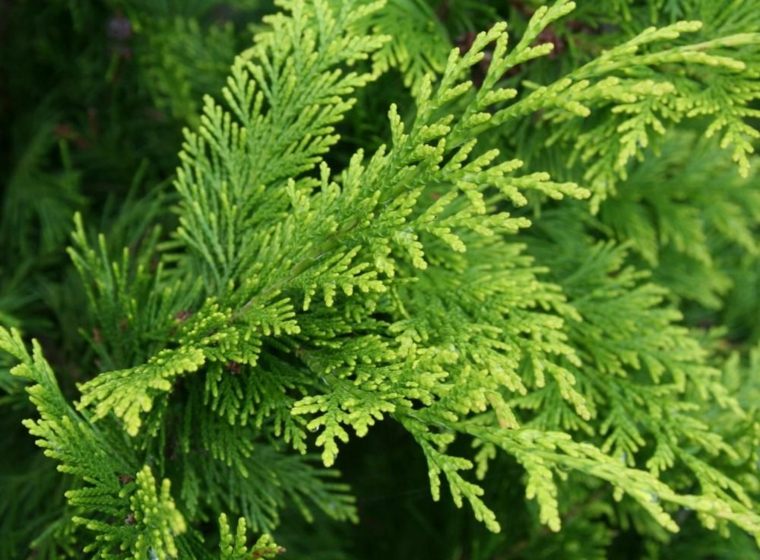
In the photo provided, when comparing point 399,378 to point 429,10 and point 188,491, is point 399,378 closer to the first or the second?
point 188,491

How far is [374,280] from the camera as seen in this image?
54.1 inches

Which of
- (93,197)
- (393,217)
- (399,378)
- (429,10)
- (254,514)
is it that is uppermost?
(93,197)

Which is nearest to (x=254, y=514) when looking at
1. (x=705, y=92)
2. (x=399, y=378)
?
(x=399, y=378)

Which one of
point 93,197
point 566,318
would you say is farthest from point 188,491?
point 93,197

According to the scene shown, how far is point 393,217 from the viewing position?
4.38 ft

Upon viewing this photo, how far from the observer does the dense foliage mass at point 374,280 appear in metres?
1.34

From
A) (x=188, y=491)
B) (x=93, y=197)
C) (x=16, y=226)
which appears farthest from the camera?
(x=93, y=197)

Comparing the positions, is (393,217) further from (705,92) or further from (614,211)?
(614,211)

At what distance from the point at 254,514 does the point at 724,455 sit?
106 cm

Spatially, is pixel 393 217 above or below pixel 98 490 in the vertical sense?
above

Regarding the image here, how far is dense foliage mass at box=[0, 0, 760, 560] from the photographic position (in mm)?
1337

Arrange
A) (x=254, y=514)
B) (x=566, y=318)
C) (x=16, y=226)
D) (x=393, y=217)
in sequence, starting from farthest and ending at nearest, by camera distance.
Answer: (x=16, y=226) < (x=566, y=318) < (x=254, y=514) < (x=393, y=217)

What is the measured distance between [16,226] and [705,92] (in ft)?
6.30

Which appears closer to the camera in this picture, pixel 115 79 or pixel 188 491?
pixel 188 491
